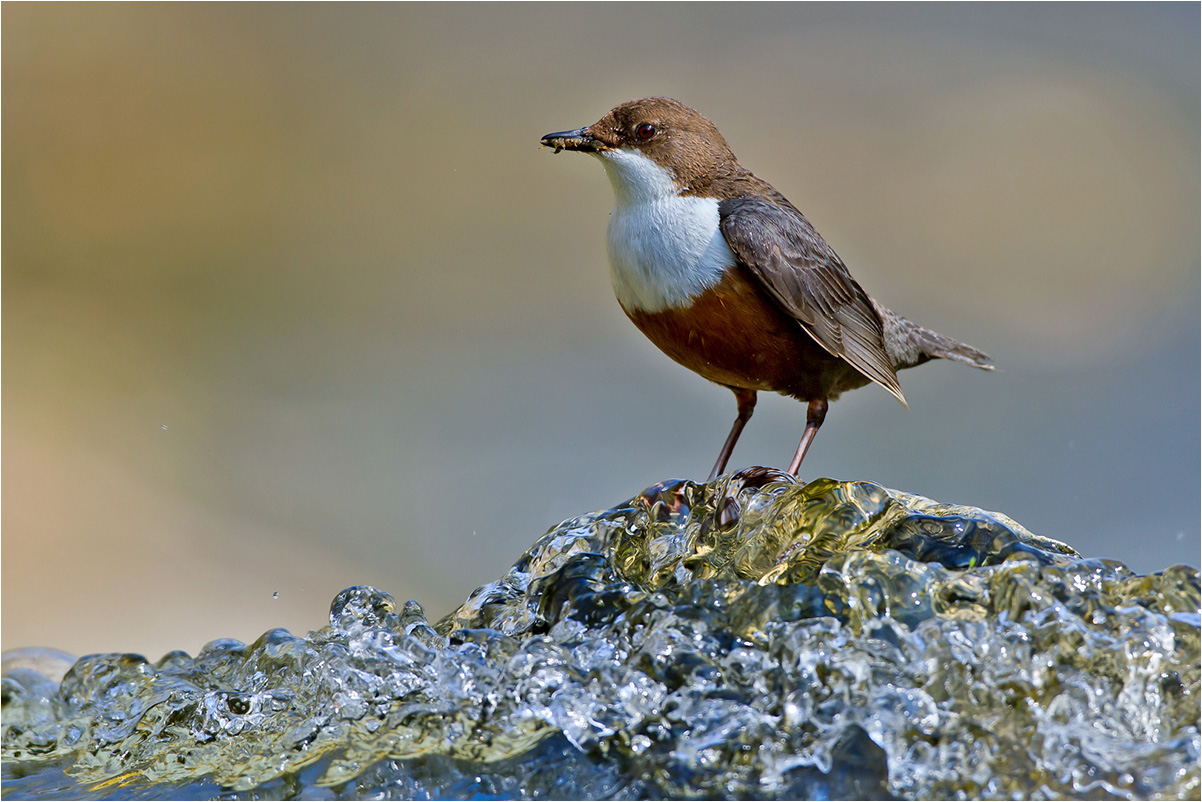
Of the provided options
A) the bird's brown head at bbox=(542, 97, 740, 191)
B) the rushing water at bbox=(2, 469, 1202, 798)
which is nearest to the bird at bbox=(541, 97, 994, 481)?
the bird's brown head at bbox=(542, 97, 740, 191)

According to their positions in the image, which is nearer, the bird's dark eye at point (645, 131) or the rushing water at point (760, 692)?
the rushing water at point (760, 692)

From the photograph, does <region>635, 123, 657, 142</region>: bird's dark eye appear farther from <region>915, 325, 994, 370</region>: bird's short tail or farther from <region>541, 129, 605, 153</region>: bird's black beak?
<region>915, 325, 994, 370</region>: bird's short tail

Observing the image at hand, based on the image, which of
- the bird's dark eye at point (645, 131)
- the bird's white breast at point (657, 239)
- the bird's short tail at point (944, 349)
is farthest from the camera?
the bird's short tail at point (944, 349)

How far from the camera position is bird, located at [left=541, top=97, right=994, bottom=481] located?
3.20m

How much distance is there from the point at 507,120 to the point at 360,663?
761 cm

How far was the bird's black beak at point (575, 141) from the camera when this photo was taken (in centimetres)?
326

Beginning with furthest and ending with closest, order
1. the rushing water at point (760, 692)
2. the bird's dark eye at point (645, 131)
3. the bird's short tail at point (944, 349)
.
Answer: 1. the bird's short tail at point (944, 349)
2. the bird's dark eye at point (645, 131)
3. the rushing water at point (760, 692)

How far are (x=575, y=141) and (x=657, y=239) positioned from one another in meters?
0.43

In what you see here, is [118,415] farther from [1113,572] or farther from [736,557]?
[1113,572]

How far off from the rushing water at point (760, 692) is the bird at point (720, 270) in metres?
0.65

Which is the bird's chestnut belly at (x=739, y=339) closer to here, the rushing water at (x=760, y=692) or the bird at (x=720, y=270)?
the bird at (x=720, y=270)

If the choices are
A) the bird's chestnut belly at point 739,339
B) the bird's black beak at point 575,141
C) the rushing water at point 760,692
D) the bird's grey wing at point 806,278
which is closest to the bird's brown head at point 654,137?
the bird's black beak at point 575,141

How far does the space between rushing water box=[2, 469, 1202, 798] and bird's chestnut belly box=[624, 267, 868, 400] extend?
0.60 metres

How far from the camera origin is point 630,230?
3.31 m
